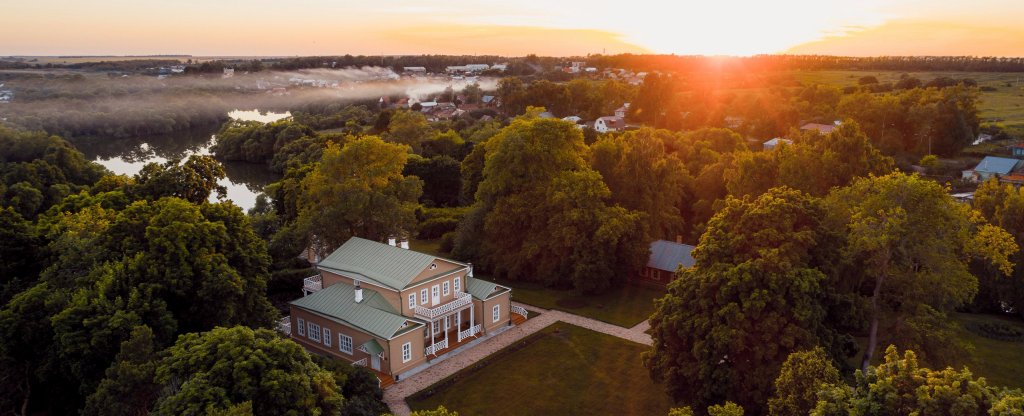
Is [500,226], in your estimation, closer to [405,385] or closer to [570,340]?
[570,340]

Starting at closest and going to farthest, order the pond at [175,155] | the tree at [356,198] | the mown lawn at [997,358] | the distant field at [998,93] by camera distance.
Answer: the mown lawn at [997,358]
the tree at [356,198]
the pond at [175,155]
the distant field at [998,93]

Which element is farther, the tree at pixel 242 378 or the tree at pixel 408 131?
the tree at pixel 408 131

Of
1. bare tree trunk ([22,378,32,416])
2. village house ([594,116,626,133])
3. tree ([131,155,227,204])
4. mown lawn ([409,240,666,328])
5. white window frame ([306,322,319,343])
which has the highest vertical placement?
tree ([131,155,227,204])

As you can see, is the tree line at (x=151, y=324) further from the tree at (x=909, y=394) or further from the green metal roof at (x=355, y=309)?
the tree at (x=909, y=394)

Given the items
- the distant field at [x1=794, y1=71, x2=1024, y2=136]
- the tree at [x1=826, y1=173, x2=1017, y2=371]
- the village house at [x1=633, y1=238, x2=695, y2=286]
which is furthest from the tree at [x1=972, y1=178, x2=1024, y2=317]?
the distant field at [x1=794, y1=71, x2=1024, y2=136]

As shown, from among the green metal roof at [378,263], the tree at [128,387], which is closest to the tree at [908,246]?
the green metal roof at [378,263]

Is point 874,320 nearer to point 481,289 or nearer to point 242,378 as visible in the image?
point 481,289

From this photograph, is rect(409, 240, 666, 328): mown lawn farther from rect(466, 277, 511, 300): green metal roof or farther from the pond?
the pond
